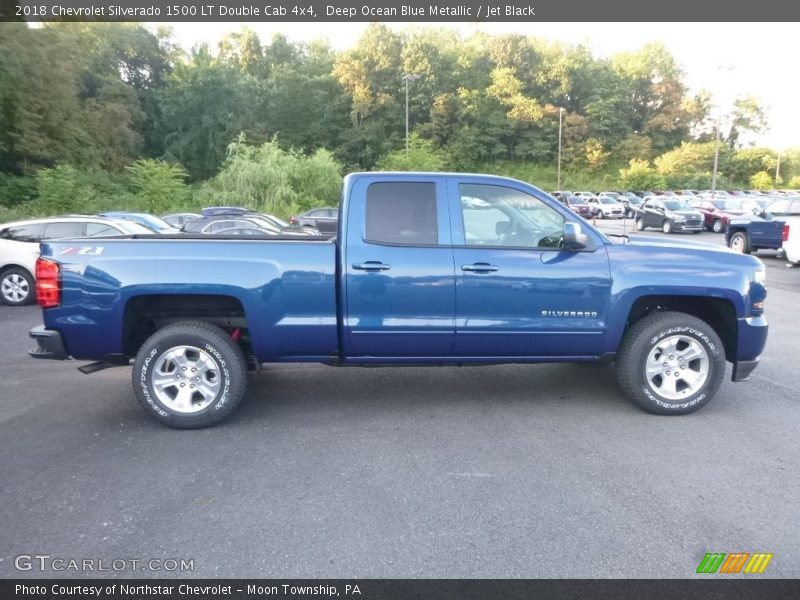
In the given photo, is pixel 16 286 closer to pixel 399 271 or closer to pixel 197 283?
pixel 197 283

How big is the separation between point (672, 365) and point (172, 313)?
426 cm

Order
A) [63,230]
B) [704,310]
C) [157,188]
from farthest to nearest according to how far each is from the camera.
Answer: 1. [157,188]
2. [63,230]
3. [704,310]

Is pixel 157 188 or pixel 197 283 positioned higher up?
pixel 157 188

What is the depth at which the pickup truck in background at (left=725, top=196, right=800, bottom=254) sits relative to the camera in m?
16.3

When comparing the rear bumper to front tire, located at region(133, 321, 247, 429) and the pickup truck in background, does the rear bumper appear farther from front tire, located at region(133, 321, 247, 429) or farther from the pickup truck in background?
the pickup truck in background

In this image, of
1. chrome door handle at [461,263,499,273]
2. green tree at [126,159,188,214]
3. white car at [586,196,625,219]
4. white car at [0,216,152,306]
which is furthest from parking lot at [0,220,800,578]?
white car at [586,196,625,219]

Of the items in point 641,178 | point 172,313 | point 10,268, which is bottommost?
point 10,268

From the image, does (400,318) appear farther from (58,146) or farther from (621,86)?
(621,86)

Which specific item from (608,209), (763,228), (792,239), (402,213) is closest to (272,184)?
(608,209)

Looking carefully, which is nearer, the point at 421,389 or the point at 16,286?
the point at 421,389

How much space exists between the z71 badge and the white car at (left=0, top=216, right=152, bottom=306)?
6.35 meters

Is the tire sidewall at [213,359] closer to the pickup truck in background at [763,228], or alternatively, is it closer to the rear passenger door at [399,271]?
the rear passenger door at [399,271]

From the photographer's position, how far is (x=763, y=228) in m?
16.6

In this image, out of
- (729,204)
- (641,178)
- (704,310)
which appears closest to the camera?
(704,310)
